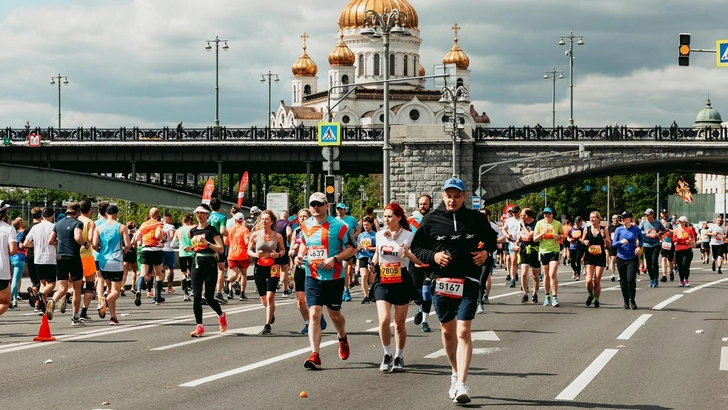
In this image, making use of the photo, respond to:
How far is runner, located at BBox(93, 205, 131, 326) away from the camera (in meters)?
16.4

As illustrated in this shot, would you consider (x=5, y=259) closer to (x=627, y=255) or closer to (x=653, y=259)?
(x=627, y=255)

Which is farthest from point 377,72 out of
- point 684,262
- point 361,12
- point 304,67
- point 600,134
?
point 684,262

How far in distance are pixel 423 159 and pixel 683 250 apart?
35923mm

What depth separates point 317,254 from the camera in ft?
37.7

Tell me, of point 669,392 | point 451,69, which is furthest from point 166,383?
point 451,69

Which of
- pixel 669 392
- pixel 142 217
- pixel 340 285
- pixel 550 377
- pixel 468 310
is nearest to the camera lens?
pixel 468 310

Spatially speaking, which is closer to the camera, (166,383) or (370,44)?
(166,383)

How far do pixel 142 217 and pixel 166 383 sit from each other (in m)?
129

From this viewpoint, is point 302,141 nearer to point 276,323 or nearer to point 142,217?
point 276,323

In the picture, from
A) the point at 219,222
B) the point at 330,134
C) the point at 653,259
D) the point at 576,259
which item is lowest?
the point at 576,259

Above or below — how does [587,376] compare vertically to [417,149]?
below

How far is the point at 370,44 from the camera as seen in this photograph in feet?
449

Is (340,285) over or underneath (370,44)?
underneath

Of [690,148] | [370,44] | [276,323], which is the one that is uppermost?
[370,44]
